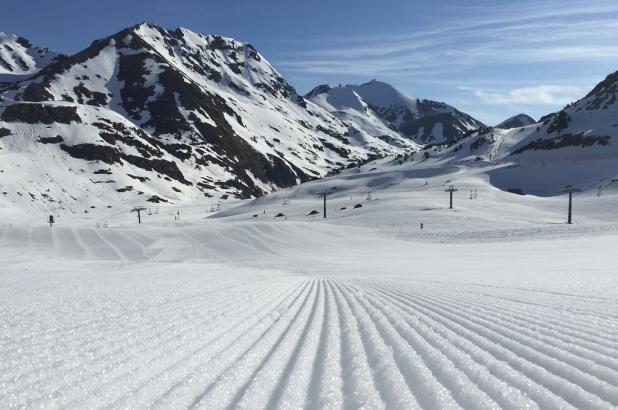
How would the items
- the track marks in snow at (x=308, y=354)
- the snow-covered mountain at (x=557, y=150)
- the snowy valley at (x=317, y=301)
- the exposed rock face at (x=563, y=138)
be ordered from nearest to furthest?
1. the track marks in snow at (x=308, y=354)
2. the snowy valley at (x=317, y=301)
3. the snow-covered mountain at (x=557, y=150)
4. the exposed rock face at (x=563, y=138)

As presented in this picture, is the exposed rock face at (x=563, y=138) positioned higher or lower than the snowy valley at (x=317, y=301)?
higher

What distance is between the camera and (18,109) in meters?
123

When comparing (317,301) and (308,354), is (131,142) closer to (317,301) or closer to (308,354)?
(317,301)

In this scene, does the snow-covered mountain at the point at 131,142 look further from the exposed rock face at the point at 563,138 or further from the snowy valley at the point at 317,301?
the exposed rock face at the point at 563,138

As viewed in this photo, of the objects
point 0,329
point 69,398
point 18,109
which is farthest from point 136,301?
point 18,109

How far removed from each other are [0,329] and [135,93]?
199 metres

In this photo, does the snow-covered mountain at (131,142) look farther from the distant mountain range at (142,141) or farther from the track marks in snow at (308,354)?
the track marks in snow at (308,354)

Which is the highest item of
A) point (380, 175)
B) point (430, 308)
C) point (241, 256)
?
point (380, 175)

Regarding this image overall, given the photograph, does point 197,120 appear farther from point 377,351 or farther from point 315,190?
point 377,351

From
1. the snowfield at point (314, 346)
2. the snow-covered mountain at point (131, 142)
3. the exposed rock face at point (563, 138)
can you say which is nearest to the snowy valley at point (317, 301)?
the snowfield at point (314, 346)

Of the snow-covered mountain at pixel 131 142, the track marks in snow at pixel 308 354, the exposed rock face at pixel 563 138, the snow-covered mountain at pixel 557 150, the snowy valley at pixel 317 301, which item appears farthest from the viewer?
the exposed rock face at pixel 563 138

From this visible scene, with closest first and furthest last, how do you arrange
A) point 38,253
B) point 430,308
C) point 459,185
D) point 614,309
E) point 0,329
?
point 0,329 → point 614,309 → point 430,308 → point 38,253 → point 459,185

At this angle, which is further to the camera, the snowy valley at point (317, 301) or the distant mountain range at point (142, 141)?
the distant mountain range at point (142, 141)

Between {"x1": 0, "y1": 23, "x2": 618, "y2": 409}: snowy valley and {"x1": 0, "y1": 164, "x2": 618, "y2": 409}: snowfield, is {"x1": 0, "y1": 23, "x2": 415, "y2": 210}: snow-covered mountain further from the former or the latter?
{"x1": 0, "y1": 164, "x2": 618, "y2": 409}: snowfield
